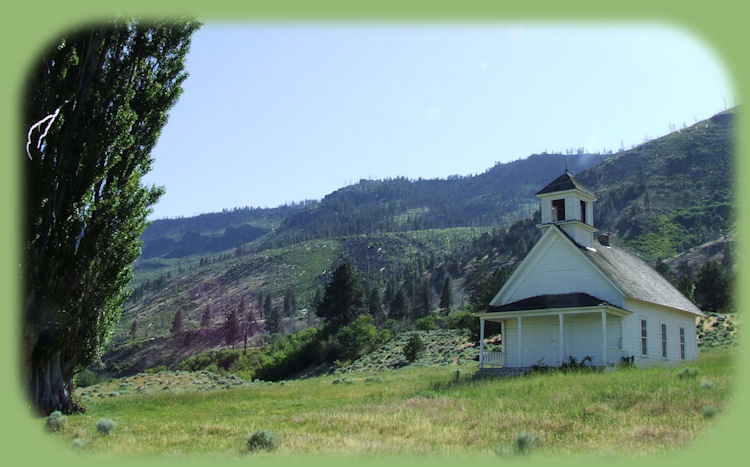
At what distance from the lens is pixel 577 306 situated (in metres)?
25.9

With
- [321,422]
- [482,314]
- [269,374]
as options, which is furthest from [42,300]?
[269,374]

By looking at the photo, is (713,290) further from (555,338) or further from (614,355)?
(614,355)

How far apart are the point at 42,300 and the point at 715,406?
14283 mm

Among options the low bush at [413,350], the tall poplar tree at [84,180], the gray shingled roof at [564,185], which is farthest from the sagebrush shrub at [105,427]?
the low bush at [413,350]

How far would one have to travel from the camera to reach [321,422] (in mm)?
14039

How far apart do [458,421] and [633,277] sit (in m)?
18.8

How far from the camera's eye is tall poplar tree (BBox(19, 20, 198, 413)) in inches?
625

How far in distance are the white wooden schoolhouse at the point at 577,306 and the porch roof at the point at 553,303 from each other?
37 millimetres

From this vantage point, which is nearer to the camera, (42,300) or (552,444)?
(552,444)

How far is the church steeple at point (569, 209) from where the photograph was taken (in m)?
29.0

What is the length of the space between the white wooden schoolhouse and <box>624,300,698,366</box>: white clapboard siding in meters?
0.04

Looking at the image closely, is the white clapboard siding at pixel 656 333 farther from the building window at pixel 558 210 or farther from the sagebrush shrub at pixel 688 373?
the sagebrush shrub at pixel 688 373

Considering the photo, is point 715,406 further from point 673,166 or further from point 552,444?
point 673,166

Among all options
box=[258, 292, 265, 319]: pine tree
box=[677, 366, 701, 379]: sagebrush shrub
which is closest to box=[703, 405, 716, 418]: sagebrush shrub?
box=[677, 366, 701, 379]: sagebrush shrub
